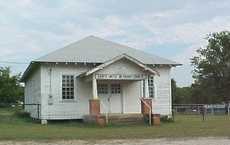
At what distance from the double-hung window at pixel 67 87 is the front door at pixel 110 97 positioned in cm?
189

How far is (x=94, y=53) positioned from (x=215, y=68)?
1636 inches

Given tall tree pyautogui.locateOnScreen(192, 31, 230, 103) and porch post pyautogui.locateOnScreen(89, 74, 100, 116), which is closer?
porch post pyautogui.locateOnScreen(89, 74, 100, 116)

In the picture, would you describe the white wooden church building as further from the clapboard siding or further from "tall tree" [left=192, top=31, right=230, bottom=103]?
"tall tree" [left=192, top=31, right=230, bottom=103]

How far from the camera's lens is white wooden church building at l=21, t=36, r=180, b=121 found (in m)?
32.6

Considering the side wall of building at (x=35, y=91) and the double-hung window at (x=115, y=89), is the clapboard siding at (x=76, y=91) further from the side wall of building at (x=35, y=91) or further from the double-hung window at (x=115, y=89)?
the double-hung window at (x=115, y=89)

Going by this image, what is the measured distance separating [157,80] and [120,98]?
2.99 m

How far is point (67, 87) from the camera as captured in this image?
1331 inches

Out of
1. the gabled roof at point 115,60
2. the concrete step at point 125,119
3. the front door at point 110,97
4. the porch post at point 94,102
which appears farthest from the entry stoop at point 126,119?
the front door at point 110,97

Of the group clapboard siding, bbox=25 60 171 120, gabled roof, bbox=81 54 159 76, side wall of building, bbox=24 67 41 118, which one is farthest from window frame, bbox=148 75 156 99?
side wall of building, bbox=24 67 41 118

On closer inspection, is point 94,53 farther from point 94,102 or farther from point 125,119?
point 125,119

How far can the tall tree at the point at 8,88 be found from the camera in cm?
7138

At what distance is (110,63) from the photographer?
32062mm

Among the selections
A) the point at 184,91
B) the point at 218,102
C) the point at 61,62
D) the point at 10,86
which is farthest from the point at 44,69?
the point at 184,91

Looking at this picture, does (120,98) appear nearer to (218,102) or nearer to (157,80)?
(157,80)
